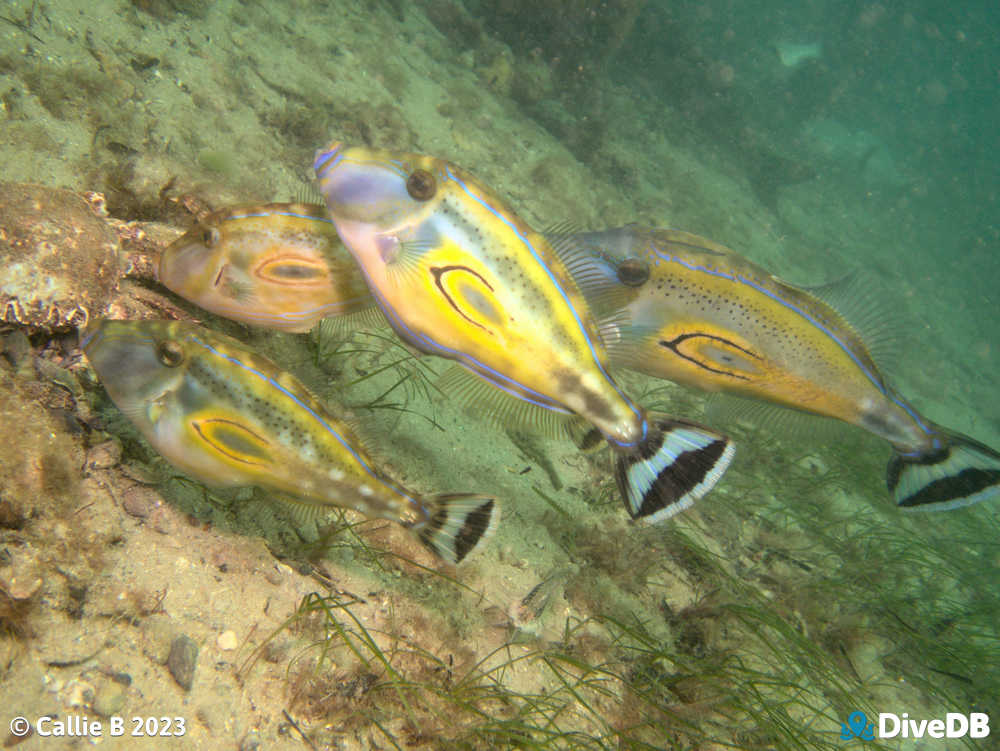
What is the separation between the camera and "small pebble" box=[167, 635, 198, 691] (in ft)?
7.11

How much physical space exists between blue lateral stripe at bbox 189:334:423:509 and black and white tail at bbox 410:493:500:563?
0.10 metres

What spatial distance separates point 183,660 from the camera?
219 cm

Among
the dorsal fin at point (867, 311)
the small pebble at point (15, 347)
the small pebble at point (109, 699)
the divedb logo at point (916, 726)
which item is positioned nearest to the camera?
the small pebble at point (109, 699)

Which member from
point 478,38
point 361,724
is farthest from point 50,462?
point 478,38

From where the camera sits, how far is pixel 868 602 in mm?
4434

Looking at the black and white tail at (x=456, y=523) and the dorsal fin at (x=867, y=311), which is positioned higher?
the dorsal fin at (x=867, y=311)

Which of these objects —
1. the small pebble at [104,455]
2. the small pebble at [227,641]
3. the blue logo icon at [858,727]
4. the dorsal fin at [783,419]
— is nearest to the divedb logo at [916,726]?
the blue logo icon at [858,727]

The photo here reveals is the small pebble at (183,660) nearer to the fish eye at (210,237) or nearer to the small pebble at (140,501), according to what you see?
the small pebble at (140,501)

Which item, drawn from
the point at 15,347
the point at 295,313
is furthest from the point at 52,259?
the point at 295,313

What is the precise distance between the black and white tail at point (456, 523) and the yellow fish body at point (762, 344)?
48.9 inches

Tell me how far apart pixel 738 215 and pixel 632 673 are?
1319 centimetres

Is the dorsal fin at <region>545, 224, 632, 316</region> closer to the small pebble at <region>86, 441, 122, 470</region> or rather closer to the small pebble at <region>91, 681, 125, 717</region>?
the small pebble at <region>86, 441, 122, 470</region>

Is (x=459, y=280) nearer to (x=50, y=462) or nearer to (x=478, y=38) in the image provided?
(x=50, y=462)

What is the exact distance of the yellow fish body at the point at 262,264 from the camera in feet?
9.02
